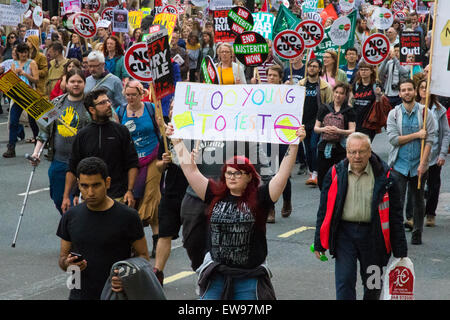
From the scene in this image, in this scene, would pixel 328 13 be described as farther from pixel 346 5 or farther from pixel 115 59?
pixel 115 59

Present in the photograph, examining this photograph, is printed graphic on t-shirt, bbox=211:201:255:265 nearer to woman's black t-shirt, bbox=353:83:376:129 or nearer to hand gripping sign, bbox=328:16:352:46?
woman's black t-shirt, bbox=353:83:376:129

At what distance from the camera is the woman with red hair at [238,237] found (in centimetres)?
575

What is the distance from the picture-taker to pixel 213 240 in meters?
5.90

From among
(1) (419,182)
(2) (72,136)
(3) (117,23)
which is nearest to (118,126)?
(2) (72,136)

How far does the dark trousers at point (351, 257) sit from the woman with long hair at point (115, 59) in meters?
9.39

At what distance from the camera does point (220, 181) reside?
6.04 m

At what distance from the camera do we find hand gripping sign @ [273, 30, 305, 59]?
575 inches

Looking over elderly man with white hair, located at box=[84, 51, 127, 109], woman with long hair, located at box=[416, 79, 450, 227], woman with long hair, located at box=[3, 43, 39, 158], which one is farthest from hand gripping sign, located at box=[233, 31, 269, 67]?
woman with long hair, located at box=[3, 43, 39, 158]

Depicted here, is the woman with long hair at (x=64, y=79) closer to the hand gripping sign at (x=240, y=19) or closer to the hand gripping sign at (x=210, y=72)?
the hand gripping sign at (x=210, y=72)

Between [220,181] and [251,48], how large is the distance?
8.05 m

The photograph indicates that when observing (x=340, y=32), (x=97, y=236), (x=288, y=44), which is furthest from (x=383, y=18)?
(x=97, y=236)

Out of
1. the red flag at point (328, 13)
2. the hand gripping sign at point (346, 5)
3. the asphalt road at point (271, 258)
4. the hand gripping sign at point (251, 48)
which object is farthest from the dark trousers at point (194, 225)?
the red flag at point (328, 13)

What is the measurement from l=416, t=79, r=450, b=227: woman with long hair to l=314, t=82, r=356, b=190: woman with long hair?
2.97 feet
